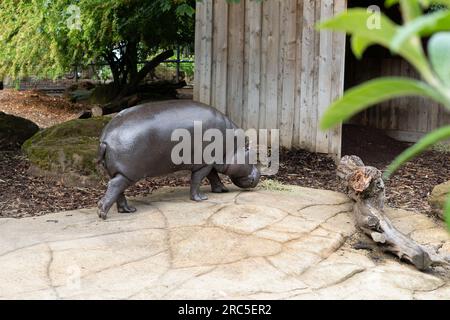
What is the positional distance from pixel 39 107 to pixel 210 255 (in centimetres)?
927

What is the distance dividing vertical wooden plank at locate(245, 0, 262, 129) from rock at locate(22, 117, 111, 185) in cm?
178

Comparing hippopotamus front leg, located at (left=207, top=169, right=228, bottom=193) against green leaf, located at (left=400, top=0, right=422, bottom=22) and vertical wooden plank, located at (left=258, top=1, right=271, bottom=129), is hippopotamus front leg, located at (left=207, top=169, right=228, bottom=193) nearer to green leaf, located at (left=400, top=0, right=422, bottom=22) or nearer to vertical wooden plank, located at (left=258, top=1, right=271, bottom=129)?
vertical wooden plank, located at (left=258, top=1, right=271, bottom=129)

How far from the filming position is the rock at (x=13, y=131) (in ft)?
25.4

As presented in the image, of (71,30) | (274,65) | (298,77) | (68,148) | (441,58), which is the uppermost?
(71,30)

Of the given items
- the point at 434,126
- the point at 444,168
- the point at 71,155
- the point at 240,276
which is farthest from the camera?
the point at 434,126

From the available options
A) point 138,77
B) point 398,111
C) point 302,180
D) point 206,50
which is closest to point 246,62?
point 206,50

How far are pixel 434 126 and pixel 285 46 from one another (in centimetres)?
341

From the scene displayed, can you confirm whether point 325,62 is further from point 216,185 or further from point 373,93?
point 373,93

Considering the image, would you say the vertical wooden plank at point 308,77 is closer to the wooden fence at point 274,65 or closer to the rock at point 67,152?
the wooden fence at point 274,65

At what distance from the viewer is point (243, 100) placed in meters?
7.45

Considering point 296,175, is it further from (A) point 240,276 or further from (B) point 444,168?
(A) point 240,276

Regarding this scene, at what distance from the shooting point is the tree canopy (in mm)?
9797

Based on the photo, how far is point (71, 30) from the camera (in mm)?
9680

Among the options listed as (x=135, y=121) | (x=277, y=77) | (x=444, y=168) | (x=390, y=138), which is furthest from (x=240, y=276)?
(x=390, y=138)
